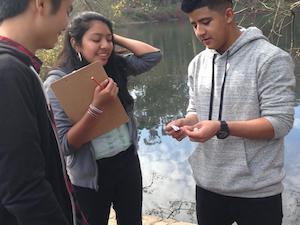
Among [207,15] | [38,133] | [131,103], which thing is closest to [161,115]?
[131,103]

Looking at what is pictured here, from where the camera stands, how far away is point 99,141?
1934 millimetres

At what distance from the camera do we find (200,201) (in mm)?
1837

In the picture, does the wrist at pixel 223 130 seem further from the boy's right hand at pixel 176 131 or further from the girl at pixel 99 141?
the girl at pixel 99 141

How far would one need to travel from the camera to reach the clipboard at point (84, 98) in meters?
1.72

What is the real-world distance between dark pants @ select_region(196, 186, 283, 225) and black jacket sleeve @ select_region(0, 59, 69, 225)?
0.87m

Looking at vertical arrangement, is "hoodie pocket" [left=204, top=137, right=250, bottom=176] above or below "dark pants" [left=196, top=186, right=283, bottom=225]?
above

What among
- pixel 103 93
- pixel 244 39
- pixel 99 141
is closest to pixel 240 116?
pixel 244 39

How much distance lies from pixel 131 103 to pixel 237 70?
69 centimetres

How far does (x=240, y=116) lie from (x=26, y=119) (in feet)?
2.94

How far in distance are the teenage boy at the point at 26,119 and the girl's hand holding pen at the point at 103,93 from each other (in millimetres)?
544

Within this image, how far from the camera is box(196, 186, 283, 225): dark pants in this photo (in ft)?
5.36

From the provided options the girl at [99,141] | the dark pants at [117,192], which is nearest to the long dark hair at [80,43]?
the girl at [99,141]

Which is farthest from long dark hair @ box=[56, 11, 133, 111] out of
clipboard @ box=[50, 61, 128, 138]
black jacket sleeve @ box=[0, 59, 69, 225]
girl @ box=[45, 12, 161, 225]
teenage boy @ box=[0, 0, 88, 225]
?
black jacket sleeve @ box=[0, 59, 69, 225]

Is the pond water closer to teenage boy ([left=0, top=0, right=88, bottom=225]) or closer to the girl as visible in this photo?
the girl
